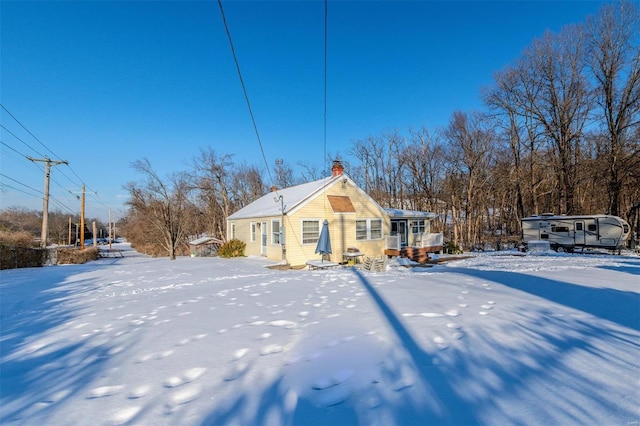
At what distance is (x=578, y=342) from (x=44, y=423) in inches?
215

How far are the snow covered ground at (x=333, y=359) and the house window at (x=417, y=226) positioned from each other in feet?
46.9

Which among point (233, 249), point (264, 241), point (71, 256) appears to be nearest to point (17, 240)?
point (71, 256)

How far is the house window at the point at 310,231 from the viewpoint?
48.7 feet

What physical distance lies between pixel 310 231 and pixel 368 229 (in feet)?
13.7

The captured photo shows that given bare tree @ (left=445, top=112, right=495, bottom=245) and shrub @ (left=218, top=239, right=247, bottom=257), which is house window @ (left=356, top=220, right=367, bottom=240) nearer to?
shrub @ (left=218, top=239, right=247, bottom=257)

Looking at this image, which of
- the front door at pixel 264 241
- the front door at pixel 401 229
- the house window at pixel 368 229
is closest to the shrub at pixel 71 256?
the front door at pixel 264 241

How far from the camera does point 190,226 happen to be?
1451 inches

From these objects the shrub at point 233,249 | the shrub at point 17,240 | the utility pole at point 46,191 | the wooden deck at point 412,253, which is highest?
the utility pole at point 46,191

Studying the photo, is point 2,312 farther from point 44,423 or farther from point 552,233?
point 552,233

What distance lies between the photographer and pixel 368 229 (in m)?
17.2

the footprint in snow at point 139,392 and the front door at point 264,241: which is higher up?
the front door at point 264,241

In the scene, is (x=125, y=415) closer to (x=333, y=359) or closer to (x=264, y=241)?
(x=333, y=359)

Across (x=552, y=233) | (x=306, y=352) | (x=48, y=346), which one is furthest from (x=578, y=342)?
(x=552, y=233)

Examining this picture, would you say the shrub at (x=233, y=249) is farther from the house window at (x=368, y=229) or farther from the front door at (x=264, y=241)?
the house window at (x=368, y=229)
